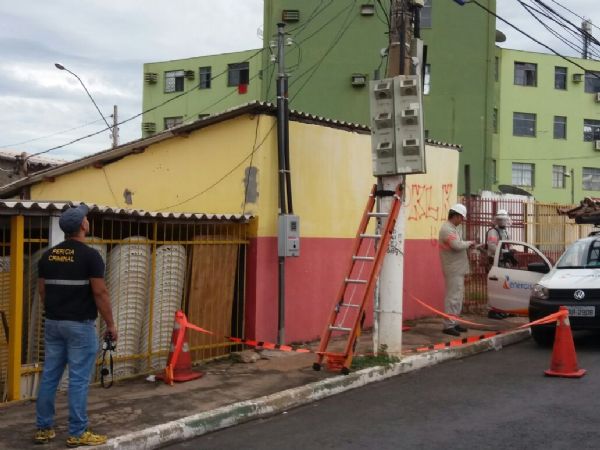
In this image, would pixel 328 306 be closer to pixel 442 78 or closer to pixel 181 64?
pixel 442 78

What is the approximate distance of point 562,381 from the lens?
7.89 metres

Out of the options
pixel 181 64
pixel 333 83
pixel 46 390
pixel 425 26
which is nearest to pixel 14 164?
pixel 46 390

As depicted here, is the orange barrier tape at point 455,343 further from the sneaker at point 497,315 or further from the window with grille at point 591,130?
the window with grille at point 591,130

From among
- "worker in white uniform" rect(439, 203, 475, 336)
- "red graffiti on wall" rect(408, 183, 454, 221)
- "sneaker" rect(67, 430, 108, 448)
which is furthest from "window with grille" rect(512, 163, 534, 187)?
"sneaker" rect(67, 430, 108, 448)

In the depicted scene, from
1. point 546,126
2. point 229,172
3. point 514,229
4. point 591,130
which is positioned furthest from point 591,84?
point 229,172

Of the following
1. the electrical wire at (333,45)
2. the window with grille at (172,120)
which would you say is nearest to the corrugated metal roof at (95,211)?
the electrical wire at (333,45)

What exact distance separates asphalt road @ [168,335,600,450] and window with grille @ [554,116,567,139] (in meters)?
37.2

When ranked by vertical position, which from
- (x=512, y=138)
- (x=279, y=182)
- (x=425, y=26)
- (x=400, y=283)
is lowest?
(x=400, y=283)

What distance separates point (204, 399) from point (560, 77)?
41194mm

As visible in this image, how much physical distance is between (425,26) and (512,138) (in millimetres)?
15361

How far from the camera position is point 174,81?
4184cm

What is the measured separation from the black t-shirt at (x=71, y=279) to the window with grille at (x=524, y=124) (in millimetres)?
39211

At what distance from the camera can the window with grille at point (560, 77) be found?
4281cm

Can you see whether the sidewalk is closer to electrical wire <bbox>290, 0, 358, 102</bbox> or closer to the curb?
the curb
